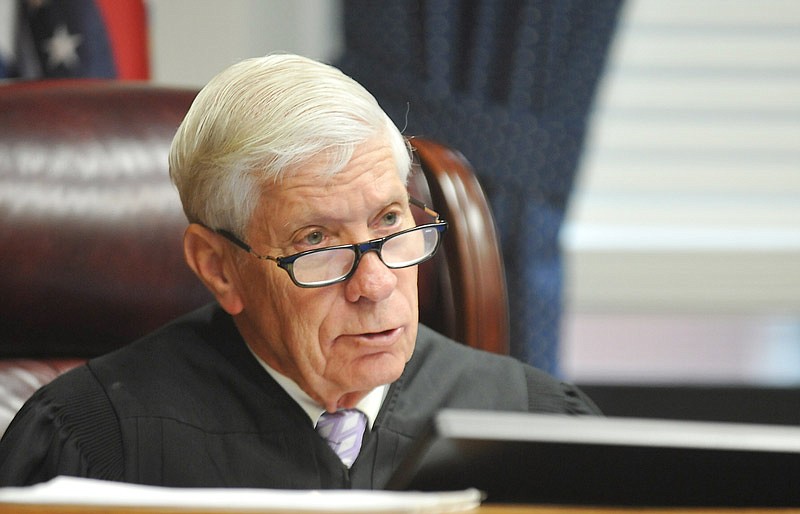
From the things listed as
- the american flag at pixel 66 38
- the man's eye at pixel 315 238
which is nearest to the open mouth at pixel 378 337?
the man's eye at pixel 315 238

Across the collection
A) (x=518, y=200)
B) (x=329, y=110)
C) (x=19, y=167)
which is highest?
(x=329, y=110)

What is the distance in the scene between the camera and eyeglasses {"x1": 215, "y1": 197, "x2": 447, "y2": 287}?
1.24 meters

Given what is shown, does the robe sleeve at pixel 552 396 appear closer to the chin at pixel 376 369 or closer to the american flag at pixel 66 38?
the chin at pixel 376 369

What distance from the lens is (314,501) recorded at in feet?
2.23

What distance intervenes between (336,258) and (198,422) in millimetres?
299

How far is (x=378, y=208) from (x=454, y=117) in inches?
45.0

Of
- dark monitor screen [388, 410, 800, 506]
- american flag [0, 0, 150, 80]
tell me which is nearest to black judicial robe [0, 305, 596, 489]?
dark monitor screen [388, 410, 800, 506]

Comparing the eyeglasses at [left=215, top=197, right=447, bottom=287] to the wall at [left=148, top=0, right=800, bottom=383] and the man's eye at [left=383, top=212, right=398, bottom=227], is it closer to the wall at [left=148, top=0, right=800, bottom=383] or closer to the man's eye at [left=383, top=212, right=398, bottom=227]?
the man's eye at [left=383, top=212, right=398, bottom=227]

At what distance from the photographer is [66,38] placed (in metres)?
2.36

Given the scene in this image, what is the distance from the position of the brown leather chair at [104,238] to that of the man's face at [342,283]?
0.37 meters

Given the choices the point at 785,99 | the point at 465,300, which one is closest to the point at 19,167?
the point at 465,300

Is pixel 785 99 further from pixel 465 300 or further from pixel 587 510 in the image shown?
pixel 587 510

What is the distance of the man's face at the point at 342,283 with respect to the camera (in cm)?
124

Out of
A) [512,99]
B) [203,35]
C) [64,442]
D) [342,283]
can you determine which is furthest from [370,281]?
[203,35]
